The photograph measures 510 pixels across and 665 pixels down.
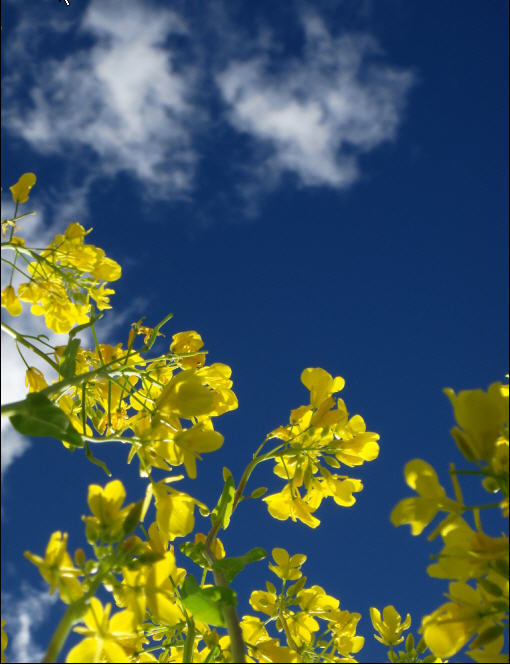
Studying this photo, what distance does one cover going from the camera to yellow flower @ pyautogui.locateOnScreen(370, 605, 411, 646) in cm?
195

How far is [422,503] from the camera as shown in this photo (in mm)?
916

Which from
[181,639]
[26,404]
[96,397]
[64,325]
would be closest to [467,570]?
[26,404]

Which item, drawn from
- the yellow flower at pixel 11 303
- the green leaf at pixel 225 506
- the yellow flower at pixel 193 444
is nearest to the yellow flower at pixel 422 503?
the yellow flower at pixel 193 444

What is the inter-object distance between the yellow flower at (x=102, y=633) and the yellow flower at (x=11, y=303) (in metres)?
1.14

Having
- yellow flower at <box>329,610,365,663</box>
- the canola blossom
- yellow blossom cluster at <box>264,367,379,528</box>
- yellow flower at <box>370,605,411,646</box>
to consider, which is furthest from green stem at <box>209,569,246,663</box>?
yellow flower at <box>370,605,411,646</box>

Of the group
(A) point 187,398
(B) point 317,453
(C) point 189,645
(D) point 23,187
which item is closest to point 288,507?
(B) point 317,453

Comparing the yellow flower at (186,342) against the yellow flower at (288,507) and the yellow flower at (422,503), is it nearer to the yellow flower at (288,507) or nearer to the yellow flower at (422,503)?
the yellow flower at (288,507)

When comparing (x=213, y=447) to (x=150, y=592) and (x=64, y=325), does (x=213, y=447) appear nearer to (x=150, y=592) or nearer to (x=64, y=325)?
(x=150, y=592)

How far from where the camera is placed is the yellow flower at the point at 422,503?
913 millimetres

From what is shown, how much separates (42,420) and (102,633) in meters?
0.39

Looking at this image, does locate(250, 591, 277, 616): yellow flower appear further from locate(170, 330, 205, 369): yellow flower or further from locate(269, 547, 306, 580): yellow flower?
locate(170, 330, 205, 369): yellow flower

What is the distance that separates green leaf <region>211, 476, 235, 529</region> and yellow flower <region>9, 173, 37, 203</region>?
1.24 m

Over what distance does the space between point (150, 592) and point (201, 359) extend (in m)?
0.89

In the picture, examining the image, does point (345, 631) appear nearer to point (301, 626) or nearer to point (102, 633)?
point (301, 626)
